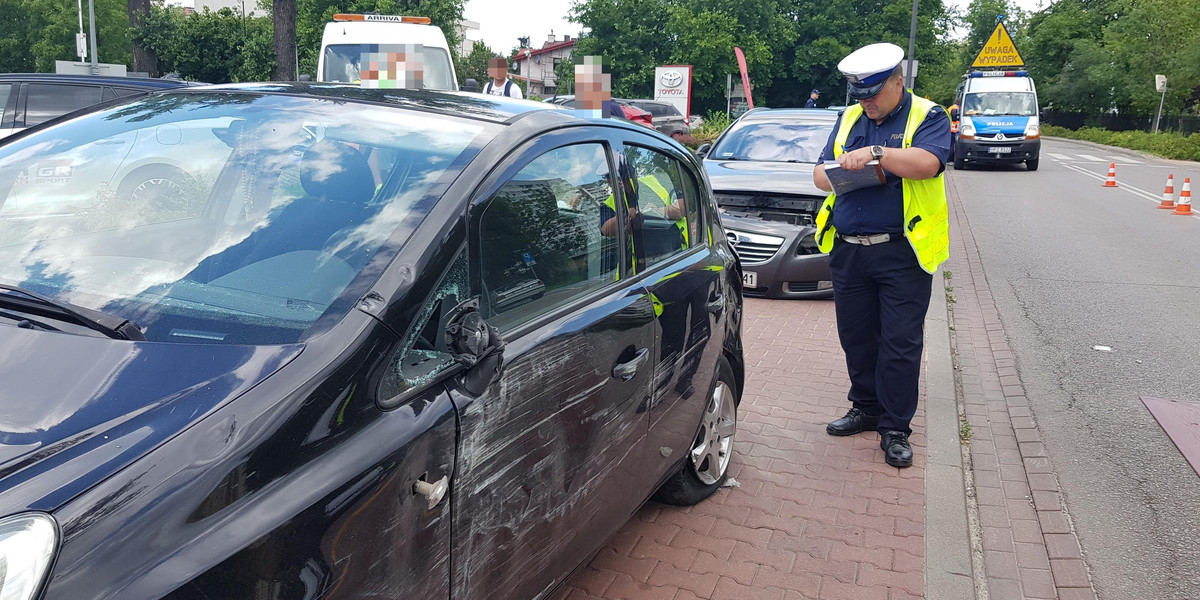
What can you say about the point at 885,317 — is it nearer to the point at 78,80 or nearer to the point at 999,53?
the point at 78,80

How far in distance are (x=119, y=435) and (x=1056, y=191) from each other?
68.5 ft

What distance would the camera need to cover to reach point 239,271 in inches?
85.0

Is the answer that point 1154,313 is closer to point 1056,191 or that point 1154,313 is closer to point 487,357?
point 487,357

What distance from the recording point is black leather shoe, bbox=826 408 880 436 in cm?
498

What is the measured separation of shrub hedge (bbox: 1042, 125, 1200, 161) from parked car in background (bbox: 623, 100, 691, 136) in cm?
1990

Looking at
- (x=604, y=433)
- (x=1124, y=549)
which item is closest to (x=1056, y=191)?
(x=1124, y=549)

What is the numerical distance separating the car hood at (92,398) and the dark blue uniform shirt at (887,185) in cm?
Result: 330

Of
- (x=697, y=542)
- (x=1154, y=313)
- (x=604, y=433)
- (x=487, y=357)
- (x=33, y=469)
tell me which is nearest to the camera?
(x=33, y=469)

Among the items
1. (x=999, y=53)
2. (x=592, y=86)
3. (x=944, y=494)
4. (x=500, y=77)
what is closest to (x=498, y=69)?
(x=500, y=77)

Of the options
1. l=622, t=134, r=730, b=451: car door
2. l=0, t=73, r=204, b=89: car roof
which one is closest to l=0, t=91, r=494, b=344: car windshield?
l=622, t=134, r=730, b=451: car door

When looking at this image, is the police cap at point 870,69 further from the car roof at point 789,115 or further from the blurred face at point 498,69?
the car roof at point 789,115

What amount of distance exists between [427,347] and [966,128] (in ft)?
83.5

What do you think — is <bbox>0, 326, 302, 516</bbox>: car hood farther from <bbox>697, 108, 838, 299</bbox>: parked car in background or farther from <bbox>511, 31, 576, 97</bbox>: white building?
<bbox>511, 31, 576, 97</bbox>: white building

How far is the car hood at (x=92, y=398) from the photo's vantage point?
1.48 metres
